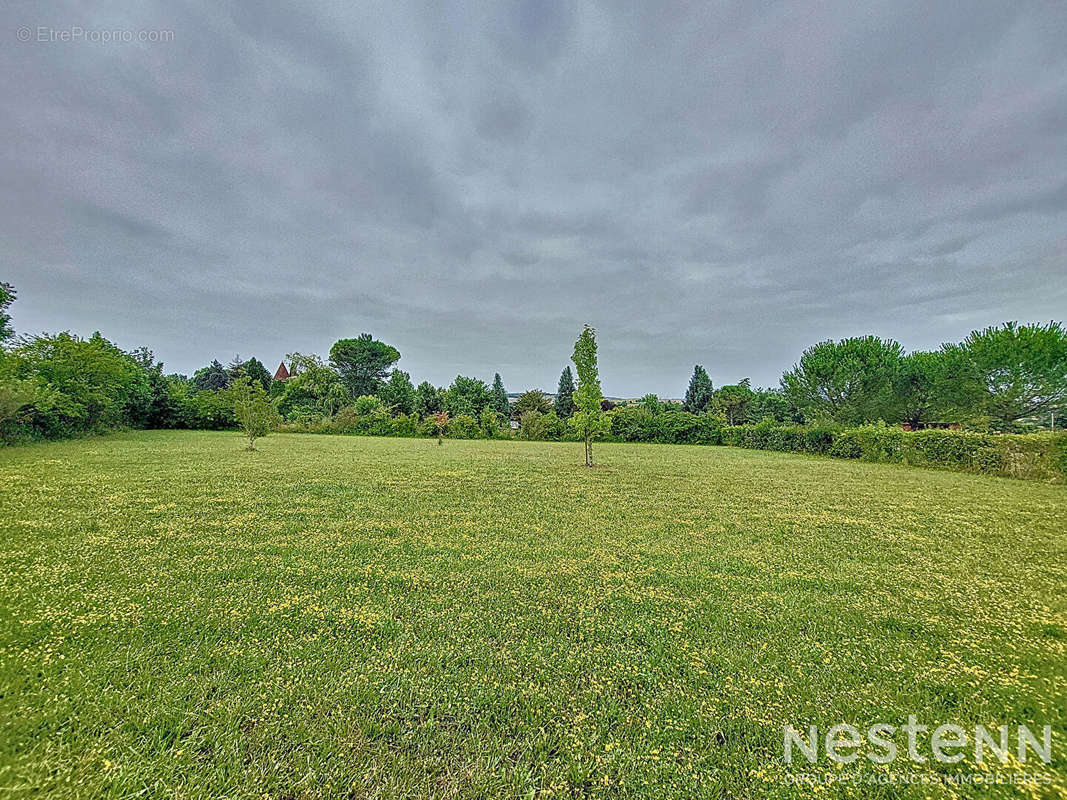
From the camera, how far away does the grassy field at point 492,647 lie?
79.4 inches

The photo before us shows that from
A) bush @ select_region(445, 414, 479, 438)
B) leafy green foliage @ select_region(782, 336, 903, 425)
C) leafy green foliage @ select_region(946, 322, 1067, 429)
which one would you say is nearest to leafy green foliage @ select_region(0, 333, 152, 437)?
bush @ select_region(445, 414, 479, 438)

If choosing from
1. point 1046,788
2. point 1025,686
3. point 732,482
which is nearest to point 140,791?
point 1046,788

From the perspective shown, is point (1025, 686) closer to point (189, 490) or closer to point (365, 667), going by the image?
point (365, 667)

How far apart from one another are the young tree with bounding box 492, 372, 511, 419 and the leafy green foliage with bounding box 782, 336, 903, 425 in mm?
27965

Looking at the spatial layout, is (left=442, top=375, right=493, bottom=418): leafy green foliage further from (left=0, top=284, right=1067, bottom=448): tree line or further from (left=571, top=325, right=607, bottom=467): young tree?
(left=571, top=325, right=607, bottom=467): young tree

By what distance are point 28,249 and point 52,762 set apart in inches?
993

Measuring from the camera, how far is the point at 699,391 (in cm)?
5034

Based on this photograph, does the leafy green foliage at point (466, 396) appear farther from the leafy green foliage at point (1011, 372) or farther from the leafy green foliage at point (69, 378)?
the leafy green foliage at point (1011, 372)

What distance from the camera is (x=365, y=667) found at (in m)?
2.82

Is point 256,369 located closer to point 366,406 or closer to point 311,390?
point 311,390

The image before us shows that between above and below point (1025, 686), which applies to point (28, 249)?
above

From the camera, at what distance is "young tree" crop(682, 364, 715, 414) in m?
49.9

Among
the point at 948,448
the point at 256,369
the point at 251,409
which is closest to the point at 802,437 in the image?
the point at 948,448

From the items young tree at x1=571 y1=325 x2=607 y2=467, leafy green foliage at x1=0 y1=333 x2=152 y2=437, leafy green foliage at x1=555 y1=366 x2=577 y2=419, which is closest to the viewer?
young tree at x1=571 y1=325 x2=607 y2=467
